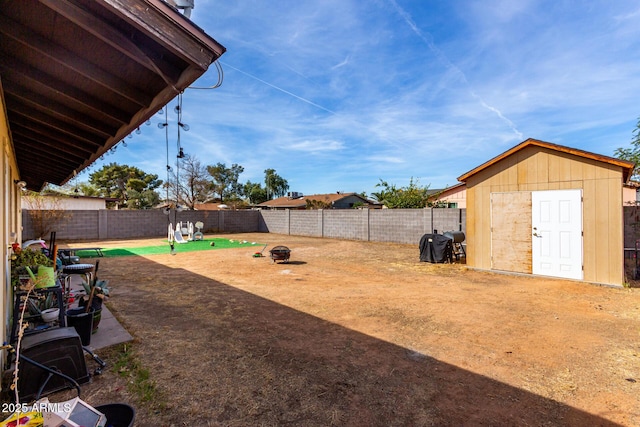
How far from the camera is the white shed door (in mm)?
6230

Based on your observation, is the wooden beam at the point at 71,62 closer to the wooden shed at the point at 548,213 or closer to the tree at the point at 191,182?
the wooden shed at the point at 548,213

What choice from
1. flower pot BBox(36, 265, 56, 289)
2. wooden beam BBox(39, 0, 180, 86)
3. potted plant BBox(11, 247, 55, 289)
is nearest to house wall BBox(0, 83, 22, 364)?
potted plant BBox(11, 247, 55, 289)

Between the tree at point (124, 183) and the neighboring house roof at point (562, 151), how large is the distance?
3229cm

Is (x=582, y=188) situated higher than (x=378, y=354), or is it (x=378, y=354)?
(x=582, y=188)

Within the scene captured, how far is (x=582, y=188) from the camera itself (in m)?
6.15

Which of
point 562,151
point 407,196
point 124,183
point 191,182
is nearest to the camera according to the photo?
point 562,151

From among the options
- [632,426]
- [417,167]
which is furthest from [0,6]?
[417,167]

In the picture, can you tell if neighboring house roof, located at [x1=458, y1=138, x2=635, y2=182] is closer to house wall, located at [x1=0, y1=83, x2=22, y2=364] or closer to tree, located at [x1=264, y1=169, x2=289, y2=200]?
house wall, located at [x1=0, y1=83, x2=22, y2=364]

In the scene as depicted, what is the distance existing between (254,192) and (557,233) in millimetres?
41931

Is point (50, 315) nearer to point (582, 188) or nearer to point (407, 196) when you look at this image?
point (582, 188)

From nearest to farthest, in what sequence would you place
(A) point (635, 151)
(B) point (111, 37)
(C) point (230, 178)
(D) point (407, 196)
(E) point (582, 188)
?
(B) point (111, 37)
(E) point (582, 188)
(A) point (635, 151)
(D) point (407, 196)
(C) point (230, 178)

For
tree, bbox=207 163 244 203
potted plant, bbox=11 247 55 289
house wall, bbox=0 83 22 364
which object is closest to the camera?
house wall, bbox=0 83 22 364

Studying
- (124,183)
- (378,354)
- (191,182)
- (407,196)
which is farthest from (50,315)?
(124,183)

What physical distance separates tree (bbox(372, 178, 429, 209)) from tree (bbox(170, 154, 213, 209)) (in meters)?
18.8
